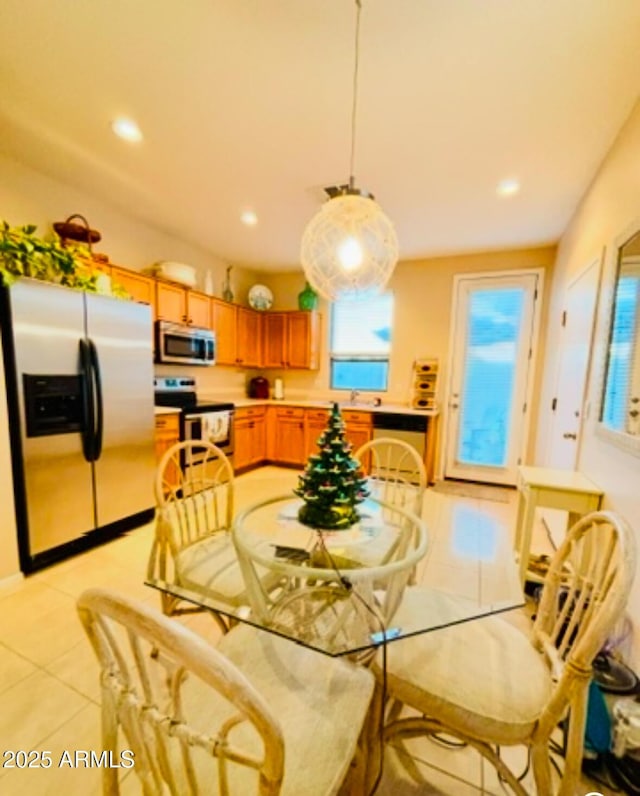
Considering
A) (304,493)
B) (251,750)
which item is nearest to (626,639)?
(304,493)

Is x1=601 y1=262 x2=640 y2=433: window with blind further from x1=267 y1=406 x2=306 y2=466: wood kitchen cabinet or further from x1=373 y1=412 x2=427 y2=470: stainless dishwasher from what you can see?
x1=267 y1=406 x2=306 y2=466: wood kitchen cabinet

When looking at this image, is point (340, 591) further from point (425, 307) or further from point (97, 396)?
point (425, 307)

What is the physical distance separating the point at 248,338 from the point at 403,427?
2418 millimetres

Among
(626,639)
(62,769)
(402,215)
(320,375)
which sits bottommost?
(62,769)

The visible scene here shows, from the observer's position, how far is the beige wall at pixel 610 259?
5.30 ft

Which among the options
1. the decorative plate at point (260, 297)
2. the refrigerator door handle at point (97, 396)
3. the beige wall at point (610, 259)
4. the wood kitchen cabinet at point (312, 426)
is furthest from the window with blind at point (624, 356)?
the decorative plate at point (260, 297)

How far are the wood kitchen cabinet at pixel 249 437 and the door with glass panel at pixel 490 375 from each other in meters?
2.40

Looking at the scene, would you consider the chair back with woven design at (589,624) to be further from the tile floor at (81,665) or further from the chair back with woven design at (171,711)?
the chair back with woven design at (171,711)

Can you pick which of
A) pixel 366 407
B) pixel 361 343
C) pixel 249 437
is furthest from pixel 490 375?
pixel 249 437

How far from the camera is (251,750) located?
2.68ft

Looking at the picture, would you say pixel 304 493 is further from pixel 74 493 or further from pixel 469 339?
pixel 469 339

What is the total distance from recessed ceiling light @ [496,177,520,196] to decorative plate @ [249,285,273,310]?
3.22m

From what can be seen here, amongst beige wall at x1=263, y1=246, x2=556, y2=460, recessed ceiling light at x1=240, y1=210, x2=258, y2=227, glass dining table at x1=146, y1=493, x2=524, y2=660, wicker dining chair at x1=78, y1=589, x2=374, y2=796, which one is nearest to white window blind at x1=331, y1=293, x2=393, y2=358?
beige wall at x1=263, y1=246, x2=556, y2=460

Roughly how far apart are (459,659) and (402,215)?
3332 mm
